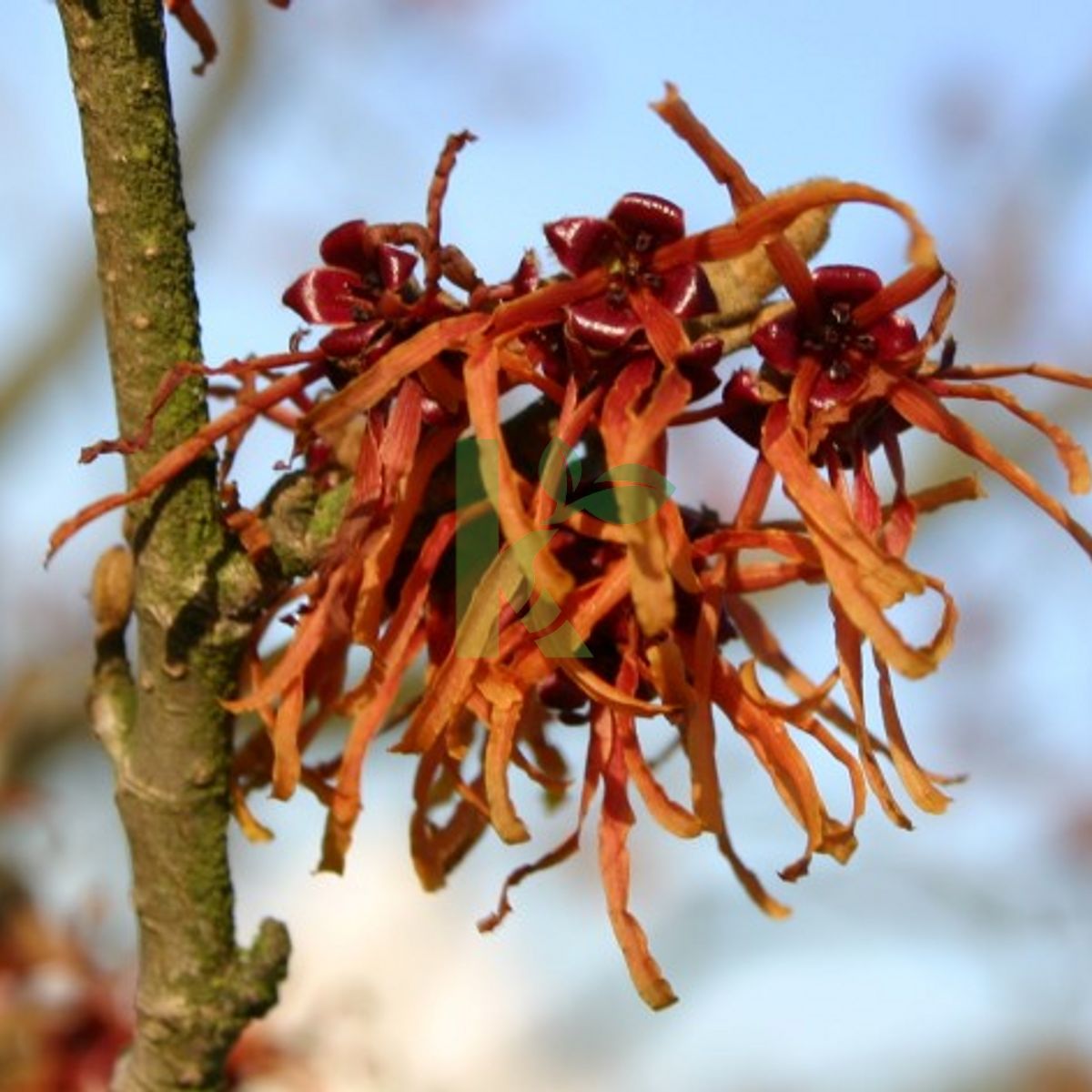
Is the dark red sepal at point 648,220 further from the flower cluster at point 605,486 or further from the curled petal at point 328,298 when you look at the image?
the curled petal at point 328,298

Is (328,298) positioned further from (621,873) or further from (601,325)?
(621,873)

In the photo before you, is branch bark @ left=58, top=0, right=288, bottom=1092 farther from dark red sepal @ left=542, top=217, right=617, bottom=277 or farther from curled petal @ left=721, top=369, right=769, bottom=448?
curled petal @ left=721, top=369, right=769, bottom=448

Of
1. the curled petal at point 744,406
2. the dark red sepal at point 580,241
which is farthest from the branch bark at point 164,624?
the curled petal at point 744,406

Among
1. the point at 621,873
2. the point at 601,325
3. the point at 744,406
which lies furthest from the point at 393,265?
the point at 621,873

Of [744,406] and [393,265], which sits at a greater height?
[393,265]

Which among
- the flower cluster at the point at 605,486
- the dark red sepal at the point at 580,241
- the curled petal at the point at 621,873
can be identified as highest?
the dark red sepal at the point at 580,241

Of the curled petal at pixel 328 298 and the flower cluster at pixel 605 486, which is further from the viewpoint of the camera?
the curled petal at pixel 328 298

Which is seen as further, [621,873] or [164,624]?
[164,624]
